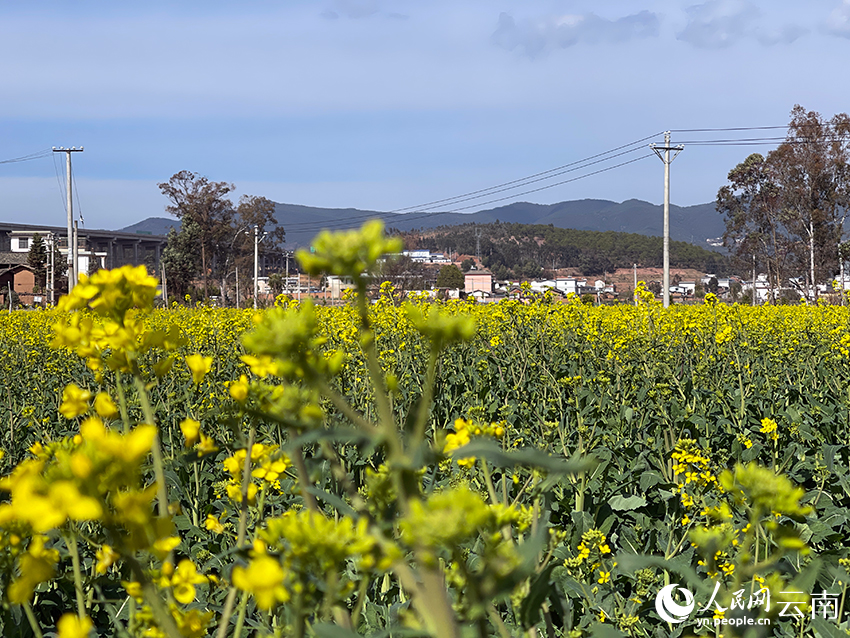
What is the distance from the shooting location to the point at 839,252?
36.7 metres

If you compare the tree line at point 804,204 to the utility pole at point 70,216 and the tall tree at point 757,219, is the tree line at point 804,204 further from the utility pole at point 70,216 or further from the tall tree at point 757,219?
the utility pole at point 70,216

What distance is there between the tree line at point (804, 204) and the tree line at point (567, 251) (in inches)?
2225

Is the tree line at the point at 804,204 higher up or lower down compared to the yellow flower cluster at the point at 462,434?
higher up

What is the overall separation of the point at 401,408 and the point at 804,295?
121 feet

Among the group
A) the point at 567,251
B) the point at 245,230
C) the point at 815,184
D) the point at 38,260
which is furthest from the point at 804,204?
the point at 567,251

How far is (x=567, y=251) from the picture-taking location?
10869 cm

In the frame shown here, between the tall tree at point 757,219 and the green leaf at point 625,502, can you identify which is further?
the tall tree at point 757,219

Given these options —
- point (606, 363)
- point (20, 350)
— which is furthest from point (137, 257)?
point (606, 363)

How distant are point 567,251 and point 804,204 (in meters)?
72.1

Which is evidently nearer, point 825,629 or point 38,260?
point 825,629

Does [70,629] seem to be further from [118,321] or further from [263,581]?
[118,321]

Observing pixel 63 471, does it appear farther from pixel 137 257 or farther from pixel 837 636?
pixel 137 257

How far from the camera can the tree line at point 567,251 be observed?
101 m

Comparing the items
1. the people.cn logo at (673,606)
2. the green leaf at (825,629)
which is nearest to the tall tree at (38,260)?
the people.cn logo at (673,606)
